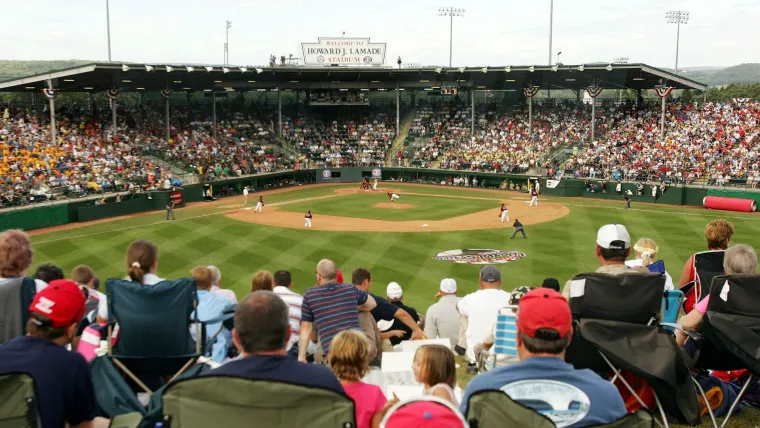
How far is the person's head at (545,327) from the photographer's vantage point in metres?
4.01

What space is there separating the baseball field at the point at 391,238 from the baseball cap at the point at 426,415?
17.8m

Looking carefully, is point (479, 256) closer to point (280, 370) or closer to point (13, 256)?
point (13, 256)

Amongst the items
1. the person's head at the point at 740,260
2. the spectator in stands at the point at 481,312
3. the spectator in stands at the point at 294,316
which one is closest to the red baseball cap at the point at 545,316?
the person's head at the point at 740,260

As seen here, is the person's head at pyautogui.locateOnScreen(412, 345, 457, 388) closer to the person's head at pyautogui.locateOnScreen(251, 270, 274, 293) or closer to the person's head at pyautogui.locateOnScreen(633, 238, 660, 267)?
the person's head at pyautogui.locateOnScreen(251, 270, 274, 293)

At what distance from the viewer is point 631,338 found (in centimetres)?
550

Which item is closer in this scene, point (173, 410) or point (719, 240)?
point (173, 410)

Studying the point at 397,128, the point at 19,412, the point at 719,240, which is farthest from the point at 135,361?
the point at 397,128

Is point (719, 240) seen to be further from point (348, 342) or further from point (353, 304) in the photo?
point (348, 342)

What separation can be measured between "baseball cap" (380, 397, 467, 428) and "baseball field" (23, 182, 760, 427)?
1780cm

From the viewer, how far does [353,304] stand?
7684mm

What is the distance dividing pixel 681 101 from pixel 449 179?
2134cm

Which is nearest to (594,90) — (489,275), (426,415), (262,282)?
(489,275)

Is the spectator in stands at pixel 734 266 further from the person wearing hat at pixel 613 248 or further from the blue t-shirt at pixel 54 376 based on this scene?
the blue t-shirt at pixel 54 376

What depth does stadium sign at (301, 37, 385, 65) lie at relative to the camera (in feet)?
220
